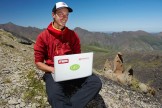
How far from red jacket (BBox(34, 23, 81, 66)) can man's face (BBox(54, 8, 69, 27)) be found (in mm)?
414

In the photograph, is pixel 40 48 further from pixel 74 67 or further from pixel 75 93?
pixel 75 93

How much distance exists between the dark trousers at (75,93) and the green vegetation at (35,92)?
61.2 inches

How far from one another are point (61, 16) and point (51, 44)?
123 cm

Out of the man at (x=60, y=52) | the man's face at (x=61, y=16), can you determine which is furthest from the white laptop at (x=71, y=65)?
the man's face at (x=61, y=16)

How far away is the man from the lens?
8.66 m

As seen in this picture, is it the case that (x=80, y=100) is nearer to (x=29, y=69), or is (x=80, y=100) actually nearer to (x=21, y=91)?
(x=21, y=91)

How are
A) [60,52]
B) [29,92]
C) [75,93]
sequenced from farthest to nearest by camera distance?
[29,92] < [60,52] < [75,93]

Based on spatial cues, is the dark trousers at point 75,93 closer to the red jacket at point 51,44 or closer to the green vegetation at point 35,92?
the red jacket at point 51,44

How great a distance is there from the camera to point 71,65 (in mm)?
8211

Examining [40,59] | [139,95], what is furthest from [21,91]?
[139,95]

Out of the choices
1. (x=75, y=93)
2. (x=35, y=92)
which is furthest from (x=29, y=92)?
(x=75, y=93)

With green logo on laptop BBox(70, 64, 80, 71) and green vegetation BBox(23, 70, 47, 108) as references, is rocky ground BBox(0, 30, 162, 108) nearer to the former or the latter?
green vegetation BBox(23, 70, 47, 108)

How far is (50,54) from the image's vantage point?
9602 mm

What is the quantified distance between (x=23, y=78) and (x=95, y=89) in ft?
15.0
